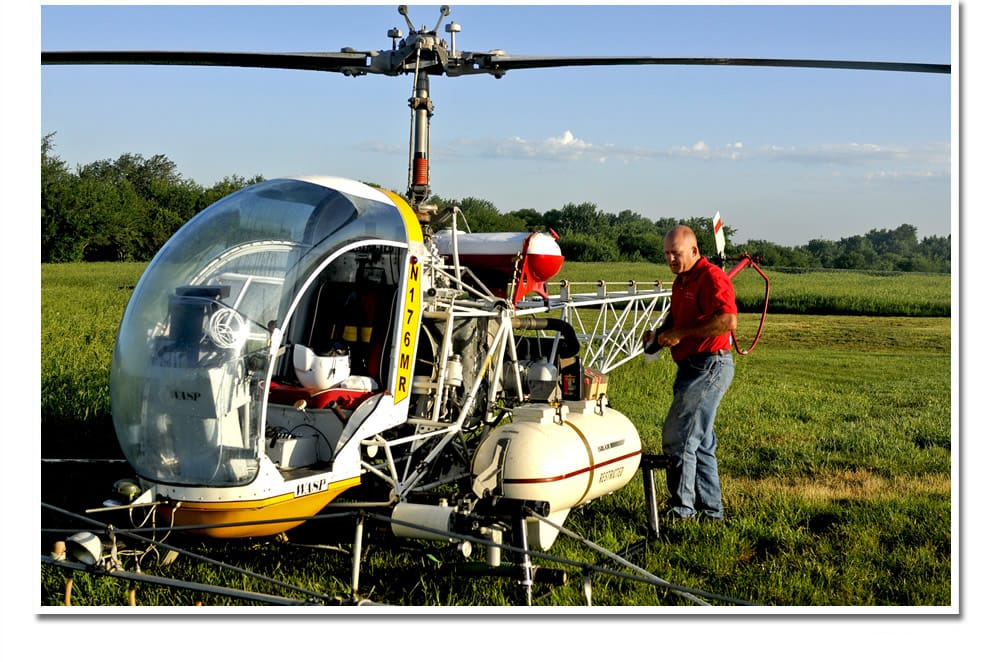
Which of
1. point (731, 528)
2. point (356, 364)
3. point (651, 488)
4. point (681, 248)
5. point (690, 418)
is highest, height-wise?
point (681, 248)

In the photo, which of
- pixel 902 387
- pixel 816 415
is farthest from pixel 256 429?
pixel 902 387

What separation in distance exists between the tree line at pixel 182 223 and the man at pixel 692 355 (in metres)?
21.4

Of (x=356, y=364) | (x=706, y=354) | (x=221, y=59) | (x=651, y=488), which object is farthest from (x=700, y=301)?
(x=221, y=59)

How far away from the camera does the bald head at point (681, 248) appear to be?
6734 mm

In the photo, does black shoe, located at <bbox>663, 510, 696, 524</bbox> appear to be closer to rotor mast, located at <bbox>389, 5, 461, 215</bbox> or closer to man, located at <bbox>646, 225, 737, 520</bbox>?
man, located at <bbox>646, 225, 737, 520</bbox>

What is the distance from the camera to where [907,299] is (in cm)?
3078

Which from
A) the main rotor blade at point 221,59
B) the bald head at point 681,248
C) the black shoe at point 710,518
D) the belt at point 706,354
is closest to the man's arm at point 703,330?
the belt at point 706,354

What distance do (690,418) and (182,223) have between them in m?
43.5

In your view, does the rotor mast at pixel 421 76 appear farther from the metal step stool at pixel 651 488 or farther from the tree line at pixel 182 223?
the tree line at pixel 182 223

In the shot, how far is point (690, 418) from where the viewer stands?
6691mm

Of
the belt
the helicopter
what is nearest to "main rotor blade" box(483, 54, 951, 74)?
the helicopter

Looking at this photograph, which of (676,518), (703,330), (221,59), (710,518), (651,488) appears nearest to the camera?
(221,59)

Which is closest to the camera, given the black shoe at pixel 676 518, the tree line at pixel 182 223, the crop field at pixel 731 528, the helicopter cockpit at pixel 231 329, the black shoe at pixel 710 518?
the helicopter cockpit at pixel 231 329

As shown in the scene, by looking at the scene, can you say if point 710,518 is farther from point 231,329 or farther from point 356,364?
point 231,329
